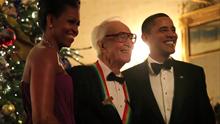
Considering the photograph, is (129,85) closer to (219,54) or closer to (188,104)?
(188,104)

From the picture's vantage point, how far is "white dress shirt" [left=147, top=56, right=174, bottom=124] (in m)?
2.54

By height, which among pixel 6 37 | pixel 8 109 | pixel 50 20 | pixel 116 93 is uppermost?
pixel 50 20

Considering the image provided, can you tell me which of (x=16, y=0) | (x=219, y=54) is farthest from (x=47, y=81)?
(x=219, y=54)

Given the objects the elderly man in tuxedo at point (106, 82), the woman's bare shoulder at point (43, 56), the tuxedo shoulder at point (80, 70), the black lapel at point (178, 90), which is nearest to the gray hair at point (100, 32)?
the elderly man in tuxedo at point (106, 82)

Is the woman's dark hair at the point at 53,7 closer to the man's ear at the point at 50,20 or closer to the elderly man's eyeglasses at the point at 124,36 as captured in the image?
the man's ear at the point at 50,20

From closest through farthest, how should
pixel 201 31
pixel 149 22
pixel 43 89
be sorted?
pixel 43 89
pixel 149 22
pixel 201 31

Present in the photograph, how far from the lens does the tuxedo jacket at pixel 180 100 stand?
248 centimetres

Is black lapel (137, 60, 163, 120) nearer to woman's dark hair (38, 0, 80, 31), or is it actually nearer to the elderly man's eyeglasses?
the elderly man's eyeglasses

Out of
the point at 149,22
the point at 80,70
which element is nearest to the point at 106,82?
the point at 80,70

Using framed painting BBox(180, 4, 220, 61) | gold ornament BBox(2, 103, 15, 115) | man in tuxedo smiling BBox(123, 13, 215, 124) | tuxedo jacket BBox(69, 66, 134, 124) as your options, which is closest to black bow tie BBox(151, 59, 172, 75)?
man in tuxedo smiling BBox(123, 13, 215, 124)

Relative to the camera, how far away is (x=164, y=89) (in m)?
2.59

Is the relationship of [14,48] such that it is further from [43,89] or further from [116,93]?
[43,89]

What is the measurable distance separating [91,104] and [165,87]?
48cm

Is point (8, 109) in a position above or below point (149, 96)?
below
